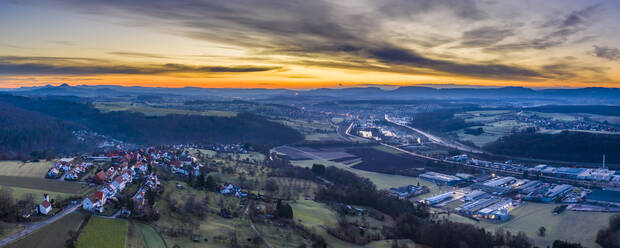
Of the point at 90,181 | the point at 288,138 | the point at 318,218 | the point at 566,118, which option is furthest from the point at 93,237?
the point at 566,118

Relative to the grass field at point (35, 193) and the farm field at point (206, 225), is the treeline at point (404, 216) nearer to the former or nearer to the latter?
the farm field at point (206, 225)

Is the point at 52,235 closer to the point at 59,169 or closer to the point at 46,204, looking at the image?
the point at 46,204

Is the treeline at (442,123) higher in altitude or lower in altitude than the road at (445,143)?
higher

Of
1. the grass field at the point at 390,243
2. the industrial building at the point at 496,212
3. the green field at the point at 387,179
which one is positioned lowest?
the green field at the point at 387,179

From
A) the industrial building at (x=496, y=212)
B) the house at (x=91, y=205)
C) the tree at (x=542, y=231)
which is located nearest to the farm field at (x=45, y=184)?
the house at (x=91, y=205)

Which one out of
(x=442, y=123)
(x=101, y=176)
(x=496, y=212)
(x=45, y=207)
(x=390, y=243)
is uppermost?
(x=442, y=123)

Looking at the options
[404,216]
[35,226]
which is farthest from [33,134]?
[404,216]

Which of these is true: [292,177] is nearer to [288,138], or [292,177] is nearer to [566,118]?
[288,138]
